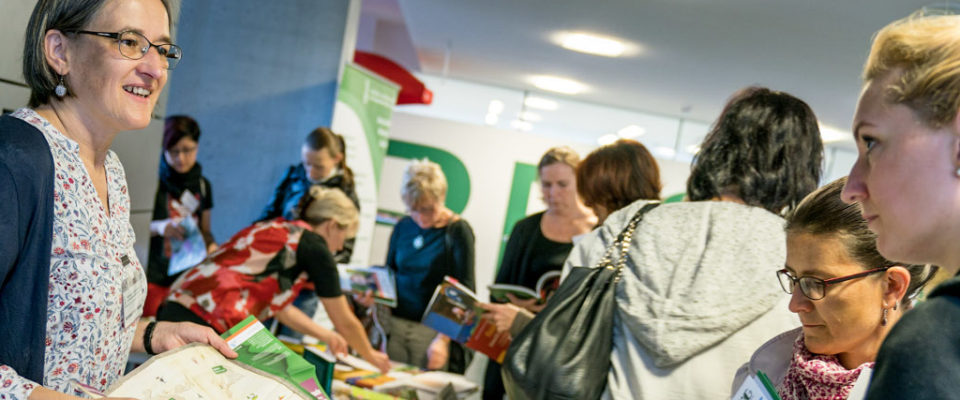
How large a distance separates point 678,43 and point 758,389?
18.6 feet

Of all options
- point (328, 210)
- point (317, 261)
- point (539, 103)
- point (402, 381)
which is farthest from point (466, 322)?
point (539, 103)

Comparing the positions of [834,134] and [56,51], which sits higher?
[834,134]

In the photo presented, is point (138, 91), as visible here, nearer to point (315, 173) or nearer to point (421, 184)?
point (421, 184)

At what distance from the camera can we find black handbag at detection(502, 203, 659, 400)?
5.46ft

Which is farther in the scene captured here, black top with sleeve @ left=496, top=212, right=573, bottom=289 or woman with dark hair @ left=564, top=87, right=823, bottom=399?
black top with sleeve @ left=496, top=212, right=573, bottom=289

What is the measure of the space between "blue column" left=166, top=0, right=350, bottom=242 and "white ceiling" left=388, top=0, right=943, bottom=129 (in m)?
1.18

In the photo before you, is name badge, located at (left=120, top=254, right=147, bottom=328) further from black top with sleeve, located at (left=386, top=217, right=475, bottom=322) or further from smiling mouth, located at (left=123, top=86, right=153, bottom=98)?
black top with sleeve, located at (left=386, top=217, right=475, bottom=322)

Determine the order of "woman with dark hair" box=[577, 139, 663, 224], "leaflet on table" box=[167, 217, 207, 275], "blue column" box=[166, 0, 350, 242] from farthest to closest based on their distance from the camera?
"blue column" box=[166, 0, 350, 242]
"leaflet on table" box=[167, 217, 207, 275]
"woman with dark hair" box=[577, 139, 663, 224]

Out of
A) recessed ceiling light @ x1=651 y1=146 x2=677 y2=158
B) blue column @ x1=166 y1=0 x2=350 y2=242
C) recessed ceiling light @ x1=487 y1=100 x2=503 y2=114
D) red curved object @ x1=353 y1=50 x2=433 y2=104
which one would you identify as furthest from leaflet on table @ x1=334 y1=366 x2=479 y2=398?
recessed ceiling light @ x1=651 y1=146 x2=677 y2=158

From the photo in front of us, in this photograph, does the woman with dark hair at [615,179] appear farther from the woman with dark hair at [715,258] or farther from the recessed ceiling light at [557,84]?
the recessed ceiling light at [557,84]

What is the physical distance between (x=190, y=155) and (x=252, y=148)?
60.8 inches

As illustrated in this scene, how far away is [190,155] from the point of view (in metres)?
4.54

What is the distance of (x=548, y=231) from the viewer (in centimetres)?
375

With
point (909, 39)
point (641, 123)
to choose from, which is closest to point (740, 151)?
point (909, 39)
